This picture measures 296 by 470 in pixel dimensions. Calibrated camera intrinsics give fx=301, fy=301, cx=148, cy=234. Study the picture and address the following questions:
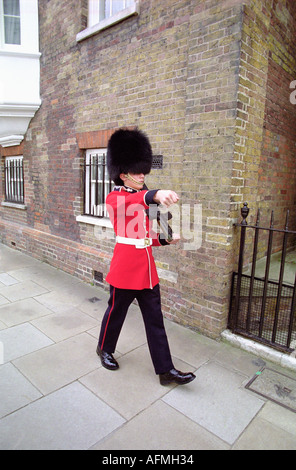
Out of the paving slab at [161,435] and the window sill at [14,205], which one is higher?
the window sill at [14,205]

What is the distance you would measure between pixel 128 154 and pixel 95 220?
2.62 meters

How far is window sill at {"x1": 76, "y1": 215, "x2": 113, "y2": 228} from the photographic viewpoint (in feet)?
15.9

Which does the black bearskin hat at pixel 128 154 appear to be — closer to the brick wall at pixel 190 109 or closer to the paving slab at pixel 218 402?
the brick wall at pixel 190 109

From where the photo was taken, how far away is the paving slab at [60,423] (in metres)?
2.08

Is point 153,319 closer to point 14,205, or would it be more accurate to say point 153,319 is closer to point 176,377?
point 176,377

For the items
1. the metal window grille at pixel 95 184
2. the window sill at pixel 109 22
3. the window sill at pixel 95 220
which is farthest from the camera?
the metal window grille at pixel 95 184

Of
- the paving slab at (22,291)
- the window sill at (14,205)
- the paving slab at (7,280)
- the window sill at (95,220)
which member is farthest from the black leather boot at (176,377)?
the window sill at (14,205)

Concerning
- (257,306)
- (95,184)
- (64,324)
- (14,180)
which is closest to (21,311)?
(64,324)

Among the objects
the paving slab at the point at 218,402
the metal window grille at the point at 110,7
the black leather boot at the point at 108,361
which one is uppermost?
the metal window grille at the point at 110,7

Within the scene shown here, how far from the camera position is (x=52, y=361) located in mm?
3047

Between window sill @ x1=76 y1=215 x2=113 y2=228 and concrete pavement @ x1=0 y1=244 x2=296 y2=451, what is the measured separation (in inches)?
59.8

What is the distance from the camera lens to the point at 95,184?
16.7ft

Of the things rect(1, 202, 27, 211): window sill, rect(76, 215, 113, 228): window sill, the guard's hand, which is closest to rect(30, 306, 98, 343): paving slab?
rect(76, 215, 113, 228): window sill

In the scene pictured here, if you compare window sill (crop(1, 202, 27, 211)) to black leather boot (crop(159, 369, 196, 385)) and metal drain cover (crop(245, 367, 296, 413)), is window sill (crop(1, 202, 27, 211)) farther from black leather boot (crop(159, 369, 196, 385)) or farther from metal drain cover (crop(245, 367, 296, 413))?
metal drain cover (crop(245, 367, 296, 413))
